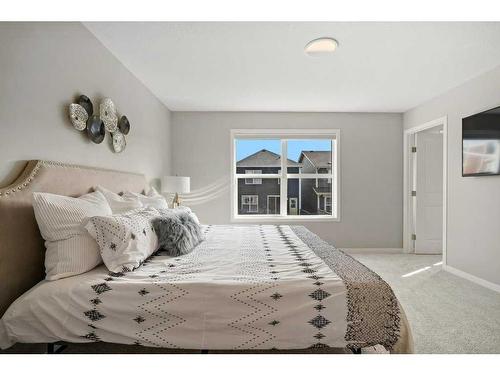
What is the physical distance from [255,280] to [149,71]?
259cm

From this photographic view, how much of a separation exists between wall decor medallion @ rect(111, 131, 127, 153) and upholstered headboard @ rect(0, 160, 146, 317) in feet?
2.73

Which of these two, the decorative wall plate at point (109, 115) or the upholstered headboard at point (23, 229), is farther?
the decorative wall plate at point (109, 115)

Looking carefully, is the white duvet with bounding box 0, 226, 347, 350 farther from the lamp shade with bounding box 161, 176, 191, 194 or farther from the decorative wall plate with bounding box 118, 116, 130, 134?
the lamp shade with bounding box 161, 176, 191, 194

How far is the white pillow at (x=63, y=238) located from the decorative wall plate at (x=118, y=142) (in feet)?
3.82

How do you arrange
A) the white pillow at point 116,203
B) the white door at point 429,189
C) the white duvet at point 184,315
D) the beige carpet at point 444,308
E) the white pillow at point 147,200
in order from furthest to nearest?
1. the white door at point 429,189
2. the white pillow at point 147,200
3. the white pillow at point 116,203
4. the beige carpet at point 444,308
5. the white duvet at point 184,315

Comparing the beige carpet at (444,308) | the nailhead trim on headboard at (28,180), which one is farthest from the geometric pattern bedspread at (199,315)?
the beige carpet at (444,308)

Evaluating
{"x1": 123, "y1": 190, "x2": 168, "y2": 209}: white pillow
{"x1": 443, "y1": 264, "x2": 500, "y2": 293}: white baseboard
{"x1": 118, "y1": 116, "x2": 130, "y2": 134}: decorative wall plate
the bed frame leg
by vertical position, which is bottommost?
{"x1": 443, "y1": 264, "x2": 500, "y2": 293}: white baseboard

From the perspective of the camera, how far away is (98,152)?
2.46 metres

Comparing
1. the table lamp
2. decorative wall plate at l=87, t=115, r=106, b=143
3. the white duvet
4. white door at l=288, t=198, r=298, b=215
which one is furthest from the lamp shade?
the white duvet

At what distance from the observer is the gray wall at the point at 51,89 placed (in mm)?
1539

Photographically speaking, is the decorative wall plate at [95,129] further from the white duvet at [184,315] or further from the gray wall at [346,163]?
the gray wall at [346,163]

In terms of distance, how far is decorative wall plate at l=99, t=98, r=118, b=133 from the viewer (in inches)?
95.8
